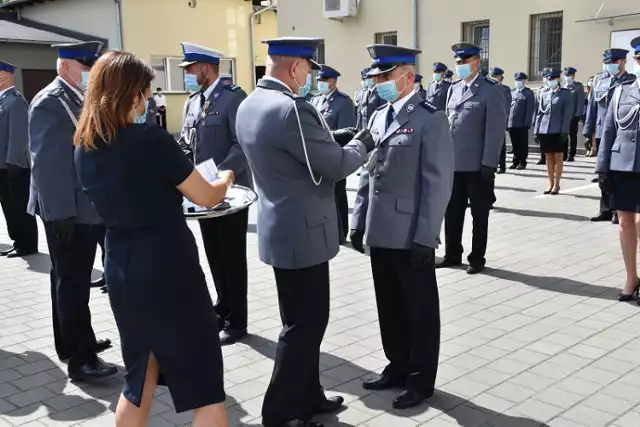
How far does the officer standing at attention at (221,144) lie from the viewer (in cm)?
474

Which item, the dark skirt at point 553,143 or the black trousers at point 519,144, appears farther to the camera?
the black trousers at point 519,144

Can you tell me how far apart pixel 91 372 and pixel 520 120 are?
39.4ft

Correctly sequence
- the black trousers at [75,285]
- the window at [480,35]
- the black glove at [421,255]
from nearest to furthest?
1. the black glove at [421,255]
2. the black trousers at [75,285]
3. the window at [480,35]

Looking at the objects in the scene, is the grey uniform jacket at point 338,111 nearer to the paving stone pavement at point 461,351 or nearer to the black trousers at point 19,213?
the paving stone pavement at point 461,351

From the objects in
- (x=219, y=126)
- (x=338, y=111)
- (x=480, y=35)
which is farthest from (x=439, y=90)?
(x=219, y=126)

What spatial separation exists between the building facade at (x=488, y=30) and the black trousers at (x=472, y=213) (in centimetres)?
1051

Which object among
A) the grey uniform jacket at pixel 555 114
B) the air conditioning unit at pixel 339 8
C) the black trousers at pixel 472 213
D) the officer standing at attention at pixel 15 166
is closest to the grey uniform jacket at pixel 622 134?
the black trousers at pixel 472 213

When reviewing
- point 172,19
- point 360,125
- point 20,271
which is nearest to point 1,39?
point 172,19

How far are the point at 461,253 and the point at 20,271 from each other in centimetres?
460

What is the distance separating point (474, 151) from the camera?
6.62 metres

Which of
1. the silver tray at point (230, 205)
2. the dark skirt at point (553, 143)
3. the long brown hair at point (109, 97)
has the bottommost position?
the dark skirt at point (553, 143)

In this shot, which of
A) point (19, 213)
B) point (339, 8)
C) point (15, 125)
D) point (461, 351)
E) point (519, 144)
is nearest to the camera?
point (461, 351)

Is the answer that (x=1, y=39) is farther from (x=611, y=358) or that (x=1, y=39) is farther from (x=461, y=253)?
(x=611, y=358)

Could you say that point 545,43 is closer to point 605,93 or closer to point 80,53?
point 605,93
